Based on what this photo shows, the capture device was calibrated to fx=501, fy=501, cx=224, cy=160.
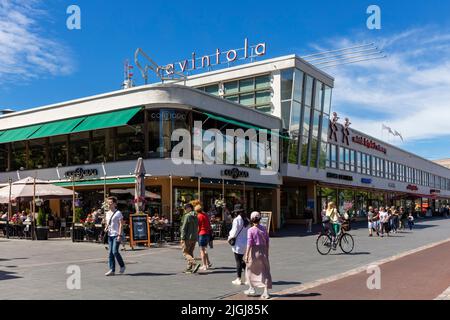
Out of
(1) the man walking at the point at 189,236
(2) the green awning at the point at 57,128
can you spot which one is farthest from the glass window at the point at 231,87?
(1) the man walking at the point at 189,236

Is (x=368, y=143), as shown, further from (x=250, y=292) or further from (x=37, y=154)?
(x=250, y=292)

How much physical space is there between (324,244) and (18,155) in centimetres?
2324

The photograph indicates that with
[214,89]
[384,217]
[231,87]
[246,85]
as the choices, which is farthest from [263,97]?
[384,217]

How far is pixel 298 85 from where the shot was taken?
35.3 metres

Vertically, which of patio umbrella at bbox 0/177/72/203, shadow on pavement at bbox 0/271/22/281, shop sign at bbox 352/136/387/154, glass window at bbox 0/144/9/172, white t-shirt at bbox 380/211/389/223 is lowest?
shadow on pavement at bbox 0/271/22/281

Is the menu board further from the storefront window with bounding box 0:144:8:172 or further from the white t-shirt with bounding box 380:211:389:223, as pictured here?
the storefront window with bounding box 0:144:8:172

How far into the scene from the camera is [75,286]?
9.90 m

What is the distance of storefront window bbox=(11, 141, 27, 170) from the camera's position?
32312 millimetres

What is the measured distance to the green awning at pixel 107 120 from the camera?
82.2 ft

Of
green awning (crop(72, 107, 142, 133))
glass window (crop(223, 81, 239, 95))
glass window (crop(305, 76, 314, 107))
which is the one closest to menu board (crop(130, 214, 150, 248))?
green awning (crop(72, 107, 142, 133))

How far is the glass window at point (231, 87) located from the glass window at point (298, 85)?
451 centimetres

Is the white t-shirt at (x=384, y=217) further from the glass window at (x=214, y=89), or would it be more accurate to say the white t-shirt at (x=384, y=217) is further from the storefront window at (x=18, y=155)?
the storefront window at (x=18, y=155)

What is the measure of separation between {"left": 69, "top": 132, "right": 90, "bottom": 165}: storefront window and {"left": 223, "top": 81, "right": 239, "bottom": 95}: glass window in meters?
12.3

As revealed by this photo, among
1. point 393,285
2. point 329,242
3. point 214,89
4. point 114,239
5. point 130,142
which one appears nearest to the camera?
point 393,285
